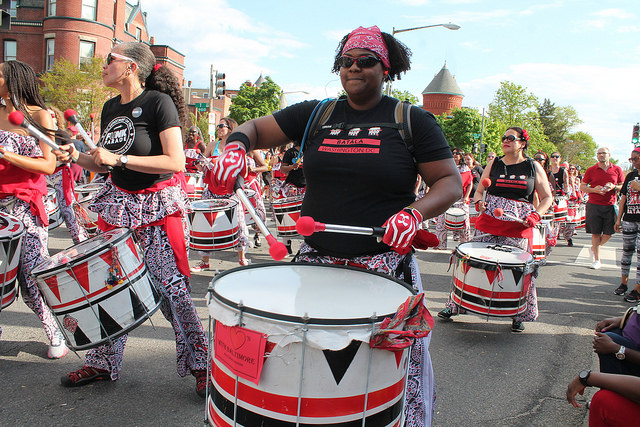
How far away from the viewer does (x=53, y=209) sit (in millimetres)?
6730

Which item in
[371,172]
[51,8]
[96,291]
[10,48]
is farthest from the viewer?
[10,48]

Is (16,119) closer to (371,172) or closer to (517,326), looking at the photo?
(371,172)

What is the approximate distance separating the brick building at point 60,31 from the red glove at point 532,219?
111 ft

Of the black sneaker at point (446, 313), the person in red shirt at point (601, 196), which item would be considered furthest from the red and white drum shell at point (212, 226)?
the person in red shirt at point (601, 196)

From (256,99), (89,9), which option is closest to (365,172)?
(89,9)

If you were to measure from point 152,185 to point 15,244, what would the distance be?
3.05 feet

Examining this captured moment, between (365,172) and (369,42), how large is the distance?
605 millimetres

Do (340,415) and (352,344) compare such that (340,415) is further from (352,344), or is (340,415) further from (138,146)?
(138,146)

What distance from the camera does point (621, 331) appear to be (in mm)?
2861

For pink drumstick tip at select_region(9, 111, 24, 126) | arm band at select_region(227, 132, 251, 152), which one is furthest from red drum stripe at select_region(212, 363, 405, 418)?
pink drumstick tip at select_region(9, 111, 24, 126)

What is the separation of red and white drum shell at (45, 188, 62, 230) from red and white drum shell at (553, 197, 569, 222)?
8.90 m

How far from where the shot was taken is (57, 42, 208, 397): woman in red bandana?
3.04 meters

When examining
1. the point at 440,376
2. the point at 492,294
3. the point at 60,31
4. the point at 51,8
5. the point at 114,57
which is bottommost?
the point at 440,376

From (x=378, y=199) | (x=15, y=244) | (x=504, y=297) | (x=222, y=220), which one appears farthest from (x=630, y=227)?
(x=15, y=244)
